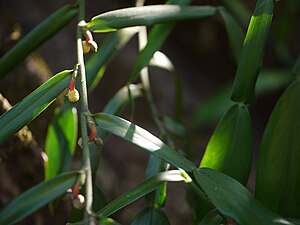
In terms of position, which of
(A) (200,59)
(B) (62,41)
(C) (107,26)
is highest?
(C) (107,26)

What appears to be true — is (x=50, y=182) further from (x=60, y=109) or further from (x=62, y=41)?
(x=62, y=41)

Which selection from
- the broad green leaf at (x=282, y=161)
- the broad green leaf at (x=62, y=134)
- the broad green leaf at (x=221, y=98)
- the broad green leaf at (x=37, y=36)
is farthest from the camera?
the broad green leaf at (x=221, y=98)

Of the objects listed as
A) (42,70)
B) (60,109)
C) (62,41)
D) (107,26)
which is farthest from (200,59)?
(107,26)

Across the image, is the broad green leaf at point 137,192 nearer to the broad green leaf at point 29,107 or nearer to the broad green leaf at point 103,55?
the broad green leaf at point 29,107

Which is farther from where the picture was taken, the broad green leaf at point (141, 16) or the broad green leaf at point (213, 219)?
the broad green leaf at point (141, 16)

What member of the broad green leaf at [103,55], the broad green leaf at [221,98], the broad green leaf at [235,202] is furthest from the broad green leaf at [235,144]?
the broad green leaf at [221,98]

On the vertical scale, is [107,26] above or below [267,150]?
above
